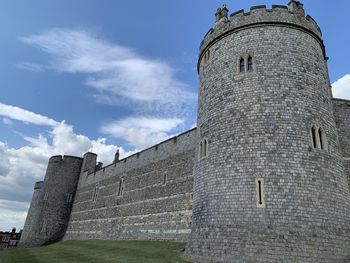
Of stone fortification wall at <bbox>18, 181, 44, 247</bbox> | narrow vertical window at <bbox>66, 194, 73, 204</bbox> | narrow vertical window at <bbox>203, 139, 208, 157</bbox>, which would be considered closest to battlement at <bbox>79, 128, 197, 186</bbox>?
narrow vertical window at <bbox>66, 194, 73, 204</bbox>

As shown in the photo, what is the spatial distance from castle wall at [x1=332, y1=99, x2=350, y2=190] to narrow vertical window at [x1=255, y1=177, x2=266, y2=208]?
499cm

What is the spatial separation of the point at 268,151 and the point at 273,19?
6.43m

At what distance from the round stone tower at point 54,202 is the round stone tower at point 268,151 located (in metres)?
29.3

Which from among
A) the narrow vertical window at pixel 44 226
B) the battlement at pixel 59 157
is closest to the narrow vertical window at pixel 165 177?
the narrow vertical window at pixel 44 226

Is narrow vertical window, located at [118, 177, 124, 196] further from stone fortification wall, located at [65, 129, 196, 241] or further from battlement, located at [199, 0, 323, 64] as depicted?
battlement, located at [199, 0, 323, 64]

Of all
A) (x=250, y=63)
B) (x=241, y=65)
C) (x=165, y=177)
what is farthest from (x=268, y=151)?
(x=165, y=177)

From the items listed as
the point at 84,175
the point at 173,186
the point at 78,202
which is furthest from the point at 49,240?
the point at 173,186

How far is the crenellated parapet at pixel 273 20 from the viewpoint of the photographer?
519 inches

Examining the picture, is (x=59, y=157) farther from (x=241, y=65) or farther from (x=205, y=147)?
(x=241, y=65)

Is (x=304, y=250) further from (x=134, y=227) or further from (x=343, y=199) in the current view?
(x=134, y=227)

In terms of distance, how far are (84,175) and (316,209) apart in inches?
1318

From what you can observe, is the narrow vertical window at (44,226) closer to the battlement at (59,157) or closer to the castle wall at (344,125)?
the battlement at (59,157)

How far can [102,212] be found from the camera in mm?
30406

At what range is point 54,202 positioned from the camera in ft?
122
